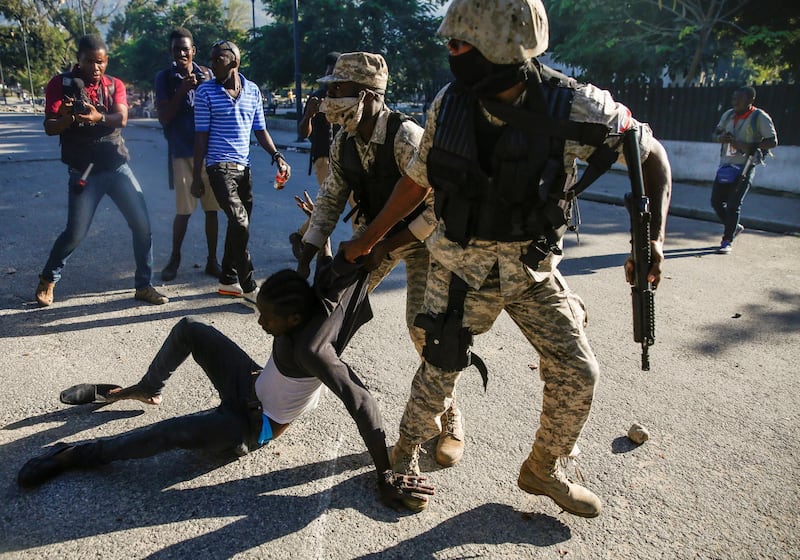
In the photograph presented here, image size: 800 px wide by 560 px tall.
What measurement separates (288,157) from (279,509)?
1437 centimetres

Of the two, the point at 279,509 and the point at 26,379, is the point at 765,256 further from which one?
the point at 26,379

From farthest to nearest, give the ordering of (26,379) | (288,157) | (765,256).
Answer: (288,157) < (765,256) < (26,379)

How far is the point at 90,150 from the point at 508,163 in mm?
3603

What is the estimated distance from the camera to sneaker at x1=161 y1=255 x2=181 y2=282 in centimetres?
530

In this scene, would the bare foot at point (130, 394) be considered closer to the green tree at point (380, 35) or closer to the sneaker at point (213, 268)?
the sneaker at point (213, 268)

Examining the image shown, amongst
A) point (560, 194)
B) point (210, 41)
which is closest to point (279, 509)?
point (560, 194)

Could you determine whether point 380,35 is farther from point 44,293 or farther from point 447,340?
point 447,340

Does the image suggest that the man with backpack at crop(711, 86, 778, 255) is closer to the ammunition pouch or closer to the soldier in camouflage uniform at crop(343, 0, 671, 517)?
the soldier in camouflage uniform at crop(343, 0, 671, 517)

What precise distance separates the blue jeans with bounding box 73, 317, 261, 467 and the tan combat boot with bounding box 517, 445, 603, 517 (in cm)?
116

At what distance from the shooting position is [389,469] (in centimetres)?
250

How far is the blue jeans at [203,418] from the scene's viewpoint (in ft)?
8.16

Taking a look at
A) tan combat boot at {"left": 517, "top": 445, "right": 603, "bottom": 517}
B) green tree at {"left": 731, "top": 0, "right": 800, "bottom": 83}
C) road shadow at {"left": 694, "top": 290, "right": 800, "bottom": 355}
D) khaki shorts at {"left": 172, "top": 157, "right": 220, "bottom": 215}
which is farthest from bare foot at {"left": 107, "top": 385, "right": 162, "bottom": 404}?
green tree at {"left": 731, "top": 0, "right": 800, "bottom": 83}

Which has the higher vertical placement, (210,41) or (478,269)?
(210,41)

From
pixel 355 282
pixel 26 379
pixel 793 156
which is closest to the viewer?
pixel 355 282
